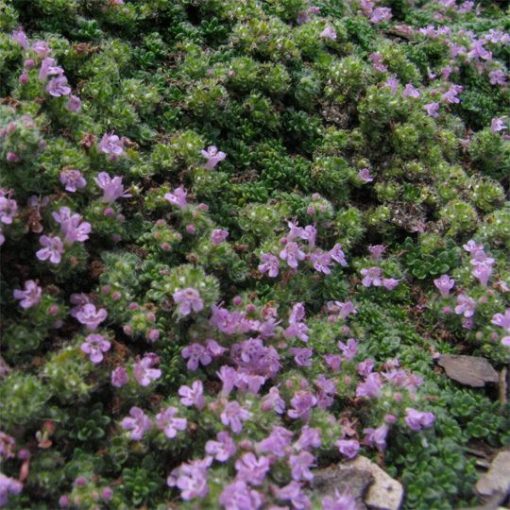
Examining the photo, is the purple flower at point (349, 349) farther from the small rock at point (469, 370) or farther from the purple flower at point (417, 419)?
the small rock at point (469, 370)

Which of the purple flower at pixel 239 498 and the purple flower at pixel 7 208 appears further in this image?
the purple flower at pixel 7 208

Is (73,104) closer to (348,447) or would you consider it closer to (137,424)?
(137,424)

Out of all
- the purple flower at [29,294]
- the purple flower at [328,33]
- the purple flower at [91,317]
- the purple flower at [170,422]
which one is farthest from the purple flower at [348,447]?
the purple flower at [328,33]

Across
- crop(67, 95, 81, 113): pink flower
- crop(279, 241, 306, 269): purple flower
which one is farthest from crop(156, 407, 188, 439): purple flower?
crop(67, 95, 81, 113): pink flower

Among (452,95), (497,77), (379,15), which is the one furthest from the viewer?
(379,15)

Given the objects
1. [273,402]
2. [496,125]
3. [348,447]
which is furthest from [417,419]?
[496,125]

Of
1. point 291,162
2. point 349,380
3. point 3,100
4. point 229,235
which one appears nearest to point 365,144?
point 291,162

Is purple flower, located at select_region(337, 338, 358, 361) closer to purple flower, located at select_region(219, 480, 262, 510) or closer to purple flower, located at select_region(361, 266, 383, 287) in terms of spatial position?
purple flower, located at select_region(361, 266, 383, 287)
